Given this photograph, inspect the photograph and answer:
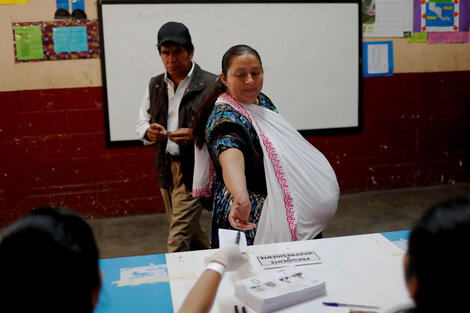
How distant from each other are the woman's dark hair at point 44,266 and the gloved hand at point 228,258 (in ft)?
1.47

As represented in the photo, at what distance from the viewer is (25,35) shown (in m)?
3.71

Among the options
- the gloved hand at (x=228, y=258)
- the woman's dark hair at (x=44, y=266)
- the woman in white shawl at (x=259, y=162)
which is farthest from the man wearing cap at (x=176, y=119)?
the woman's dark hair at (x=44, y=266)

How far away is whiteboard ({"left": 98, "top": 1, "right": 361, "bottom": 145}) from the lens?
12.6ft

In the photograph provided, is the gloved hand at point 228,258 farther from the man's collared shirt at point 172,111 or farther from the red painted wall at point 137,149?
the red painted wall at point 137,149

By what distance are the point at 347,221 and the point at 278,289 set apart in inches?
109

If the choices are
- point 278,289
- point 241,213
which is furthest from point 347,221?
point 278,289

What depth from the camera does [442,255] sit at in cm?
76

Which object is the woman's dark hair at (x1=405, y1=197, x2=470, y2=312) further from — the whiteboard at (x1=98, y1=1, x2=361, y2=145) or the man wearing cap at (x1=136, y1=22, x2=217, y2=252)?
the whiteboard at (x1=98, y1=1, x2=361, y2=145)

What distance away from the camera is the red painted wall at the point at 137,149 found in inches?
152

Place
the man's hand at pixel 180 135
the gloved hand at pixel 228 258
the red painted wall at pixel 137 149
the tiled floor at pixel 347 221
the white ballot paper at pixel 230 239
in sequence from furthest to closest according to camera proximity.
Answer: the red painted wall at pixel 137 149
the tiled floor at pixel 347 221
the man's hand at pixel 180 135
the white ballot paper at pixel 230 239
the gloved hand at pixel 228 258

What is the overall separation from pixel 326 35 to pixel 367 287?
3.26m

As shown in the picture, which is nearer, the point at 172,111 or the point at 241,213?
the point at 241,213

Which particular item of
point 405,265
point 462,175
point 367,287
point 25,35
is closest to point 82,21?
point 25,35

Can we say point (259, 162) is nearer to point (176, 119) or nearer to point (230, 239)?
point (230, 239)
